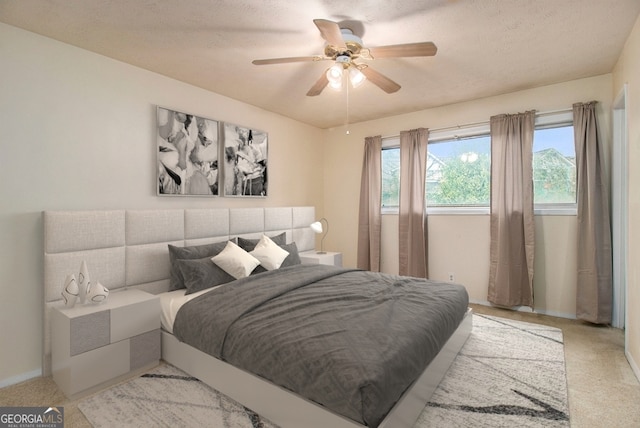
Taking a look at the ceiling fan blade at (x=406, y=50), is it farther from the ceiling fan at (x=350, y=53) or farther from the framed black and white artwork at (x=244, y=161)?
the framed black and white artwork at (x=244, y=161)

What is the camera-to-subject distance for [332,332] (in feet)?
5.92

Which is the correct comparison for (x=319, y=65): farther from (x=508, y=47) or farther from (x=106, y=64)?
(x=106, y=64)

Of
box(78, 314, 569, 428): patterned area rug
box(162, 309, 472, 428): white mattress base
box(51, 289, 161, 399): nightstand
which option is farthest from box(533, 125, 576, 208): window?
box(51, 289, 161, 399): nightstand

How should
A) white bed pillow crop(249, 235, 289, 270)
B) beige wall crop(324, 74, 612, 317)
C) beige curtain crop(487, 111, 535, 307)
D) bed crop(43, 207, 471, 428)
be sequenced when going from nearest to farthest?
bed crop(43, 207, 471, 428) < white bed pillow crop(249, 235, 289, 270) < beige wall crop(324, 74, 612, 317) < beige curtain crop(487, 111, 535, 307)

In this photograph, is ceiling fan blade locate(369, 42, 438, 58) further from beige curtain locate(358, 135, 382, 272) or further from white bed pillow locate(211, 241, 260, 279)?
beige curtain locate(358, 135, 382, 272)

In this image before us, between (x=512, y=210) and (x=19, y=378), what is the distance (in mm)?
4906

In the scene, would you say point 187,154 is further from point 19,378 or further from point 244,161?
point 19,378

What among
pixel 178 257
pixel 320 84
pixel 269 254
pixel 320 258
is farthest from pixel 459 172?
pixel 178 257

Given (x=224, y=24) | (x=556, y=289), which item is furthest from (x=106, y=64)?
(x=556, y=289)

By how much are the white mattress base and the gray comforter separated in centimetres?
7

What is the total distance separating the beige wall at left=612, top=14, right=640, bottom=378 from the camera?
2373mm

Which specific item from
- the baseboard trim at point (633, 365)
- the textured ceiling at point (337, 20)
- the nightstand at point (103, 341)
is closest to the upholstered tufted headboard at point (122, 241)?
the nightstand at point (103, 341)

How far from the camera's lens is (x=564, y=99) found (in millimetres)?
3549

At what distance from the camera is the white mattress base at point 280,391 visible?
5.22 feet
